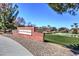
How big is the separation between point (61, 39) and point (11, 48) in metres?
1.14

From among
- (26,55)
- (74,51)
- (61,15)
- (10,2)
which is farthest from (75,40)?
(10,2)

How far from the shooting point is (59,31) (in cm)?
611

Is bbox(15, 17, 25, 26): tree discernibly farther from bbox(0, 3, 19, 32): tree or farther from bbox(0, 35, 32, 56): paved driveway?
bbox(0, 35, 32, 56): paved driveway

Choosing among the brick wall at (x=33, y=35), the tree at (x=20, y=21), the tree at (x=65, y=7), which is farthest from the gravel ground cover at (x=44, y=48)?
the tree at (x=65, y=7)

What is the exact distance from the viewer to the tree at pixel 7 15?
6148 millimetres

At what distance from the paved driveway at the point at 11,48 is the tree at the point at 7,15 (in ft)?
0.98

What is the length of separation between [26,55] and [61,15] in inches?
45.8

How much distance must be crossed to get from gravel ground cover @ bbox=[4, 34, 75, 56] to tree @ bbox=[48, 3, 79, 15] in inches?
30.9

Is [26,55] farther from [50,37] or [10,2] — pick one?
[10,2]

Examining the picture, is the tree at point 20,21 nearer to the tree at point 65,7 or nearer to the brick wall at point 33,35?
the brick wall at point 33,35

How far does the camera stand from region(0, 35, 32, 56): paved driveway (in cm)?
600

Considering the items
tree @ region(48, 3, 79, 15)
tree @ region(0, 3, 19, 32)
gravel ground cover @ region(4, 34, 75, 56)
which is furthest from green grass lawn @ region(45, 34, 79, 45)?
tree @ region(0, 3, 19, 32)

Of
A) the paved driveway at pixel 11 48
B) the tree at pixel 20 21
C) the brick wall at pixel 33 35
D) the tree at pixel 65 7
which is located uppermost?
the tree at pixel 65 7

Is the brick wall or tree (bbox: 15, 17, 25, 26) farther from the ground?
tree (bbox: 15, 17, 25, 26)
